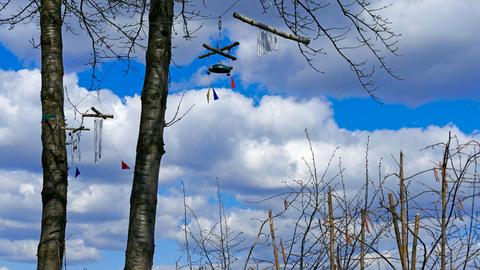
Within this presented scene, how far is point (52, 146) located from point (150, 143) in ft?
5.61

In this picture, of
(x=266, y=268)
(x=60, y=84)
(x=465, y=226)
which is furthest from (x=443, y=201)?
(x=60, y=84)

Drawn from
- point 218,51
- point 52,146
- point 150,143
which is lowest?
point 150,143

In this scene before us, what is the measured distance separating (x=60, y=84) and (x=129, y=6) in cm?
172

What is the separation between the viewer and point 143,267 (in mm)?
5344

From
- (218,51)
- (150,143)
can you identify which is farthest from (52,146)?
(218,51)

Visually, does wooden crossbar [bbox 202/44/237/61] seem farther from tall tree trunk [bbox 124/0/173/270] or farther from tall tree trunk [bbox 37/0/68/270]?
tall tree trunk [bbox 37/0/68/270]

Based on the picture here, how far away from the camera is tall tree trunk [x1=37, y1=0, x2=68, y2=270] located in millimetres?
6441

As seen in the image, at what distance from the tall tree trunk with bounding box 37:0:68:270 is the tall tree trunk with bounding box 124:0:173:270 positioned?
1.29m

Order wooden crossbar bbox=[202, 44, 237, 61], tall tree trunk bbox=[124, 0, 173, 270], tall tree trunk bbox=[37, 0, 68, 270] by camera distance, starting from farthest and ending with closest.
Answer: wooden crossbar bbox=[202, 44, 237, 61] → tall tree trunk bbox=[37, 0, 68, 270] → tall tree trunk bbox=[124, 0, 173, 270]

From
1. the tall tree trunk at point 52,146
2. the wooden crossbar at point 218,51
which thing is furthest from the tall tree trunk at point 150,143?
the tall tree trunk at point 52,146

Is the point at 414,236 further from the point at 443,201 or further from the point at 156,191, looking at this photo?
the point at 156,191

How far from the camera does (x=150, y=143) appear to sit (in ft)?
18.2

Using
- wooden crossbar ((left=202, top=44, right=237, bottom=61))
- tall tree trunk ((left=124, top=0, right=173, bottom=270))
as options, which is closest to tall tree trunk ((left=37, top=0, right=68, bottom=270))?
tall tree trunk ((left=124, top=0, right=173, bottom=270))

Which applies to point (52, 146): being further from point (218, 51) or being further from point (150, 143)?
point (218, 51)
